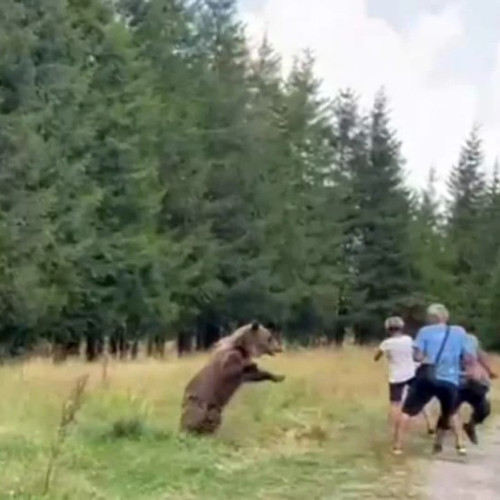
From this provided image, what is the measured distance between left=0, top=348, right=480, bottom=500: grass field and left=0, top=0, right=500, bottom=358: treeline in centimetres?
1247

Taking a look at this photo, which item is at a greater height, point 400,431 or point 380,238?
point 380,238

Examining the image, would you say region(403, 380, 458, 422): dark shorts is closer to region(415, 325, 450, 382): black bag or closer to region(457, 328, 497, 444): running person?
region(415, 325, 450, 382): black bag

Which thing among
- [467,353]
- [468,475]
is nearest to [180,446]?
[468,475]

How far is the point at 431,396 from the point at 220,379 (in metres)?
2.64

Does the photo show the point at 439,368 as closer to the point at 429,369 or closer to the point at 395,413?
the point at 429,369

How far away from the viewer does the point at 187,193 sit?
48812 millimetres

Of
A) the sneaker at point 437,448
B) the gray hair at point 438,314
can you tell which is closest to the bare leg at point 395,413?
the sneaker at point 437,448

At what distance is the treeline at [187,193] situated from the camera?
35.7m

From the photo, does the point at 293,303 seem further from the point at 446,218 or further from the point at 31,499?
the point at 31,499

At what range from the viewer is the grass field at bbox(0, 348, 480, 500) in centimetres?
1208

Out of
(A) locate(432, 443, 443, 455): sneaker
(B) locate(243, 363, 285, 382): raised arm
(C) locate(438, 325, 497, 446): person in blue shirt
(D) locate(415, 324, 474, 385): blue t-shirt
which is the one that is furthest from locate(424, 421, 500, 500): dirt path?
(B) locate(243, 363, 285, 382): raised arm

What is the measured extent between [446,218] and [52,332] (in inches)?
2175

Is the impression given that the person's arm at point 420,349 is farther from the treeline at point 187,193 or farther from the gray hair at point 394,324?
the treeline at point 187,193

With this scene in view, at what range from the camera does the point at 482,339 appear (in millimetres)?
72062
